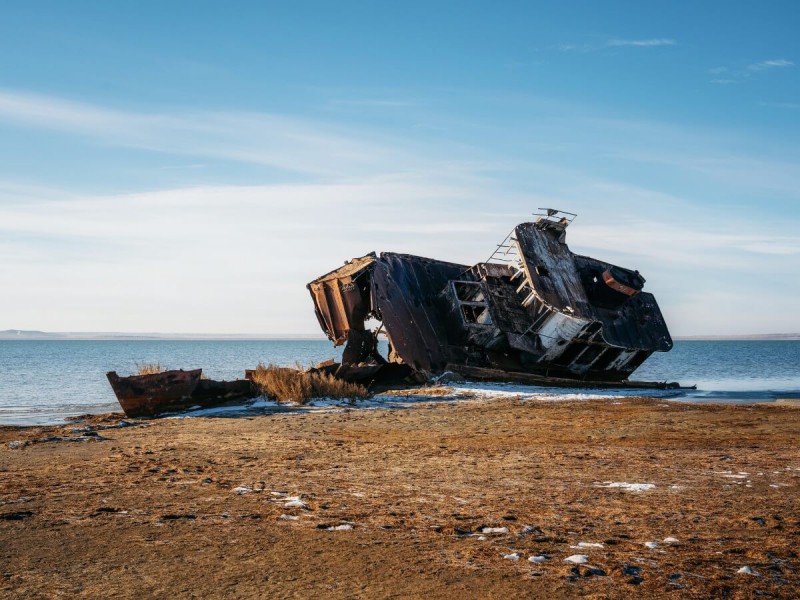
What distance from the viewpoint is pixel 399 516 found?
6.12m

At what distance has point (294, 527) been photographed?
18.9 feet

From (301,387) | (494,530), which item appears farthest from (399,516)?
(301,387)

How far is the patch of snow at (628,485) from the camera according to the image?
7.17 meters

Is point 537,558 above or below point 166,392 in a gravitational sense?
below

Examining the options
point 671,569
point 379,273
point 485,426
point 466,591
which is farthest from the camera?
point 379,273

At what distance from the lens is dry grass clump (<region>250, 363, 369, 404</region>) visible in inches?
681

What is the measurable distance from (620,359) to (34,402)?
1670 cm

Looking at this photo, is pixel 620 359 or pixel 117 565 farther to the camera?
pixel 620 359

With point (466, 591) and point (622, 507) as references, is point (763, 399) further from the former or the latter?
point (466, 591)

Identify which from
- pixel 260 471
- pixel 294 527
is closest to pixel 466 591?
pixel 294 527

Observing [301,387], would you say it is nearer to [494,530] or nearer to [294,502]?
[294,502]

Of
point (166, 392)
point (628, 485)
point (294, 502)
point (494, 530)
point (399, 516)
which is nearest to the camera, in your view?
point (494, 530)

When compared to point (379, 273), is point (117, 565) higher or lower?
lower

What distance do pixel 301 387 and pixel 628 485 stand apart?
35.2ft
